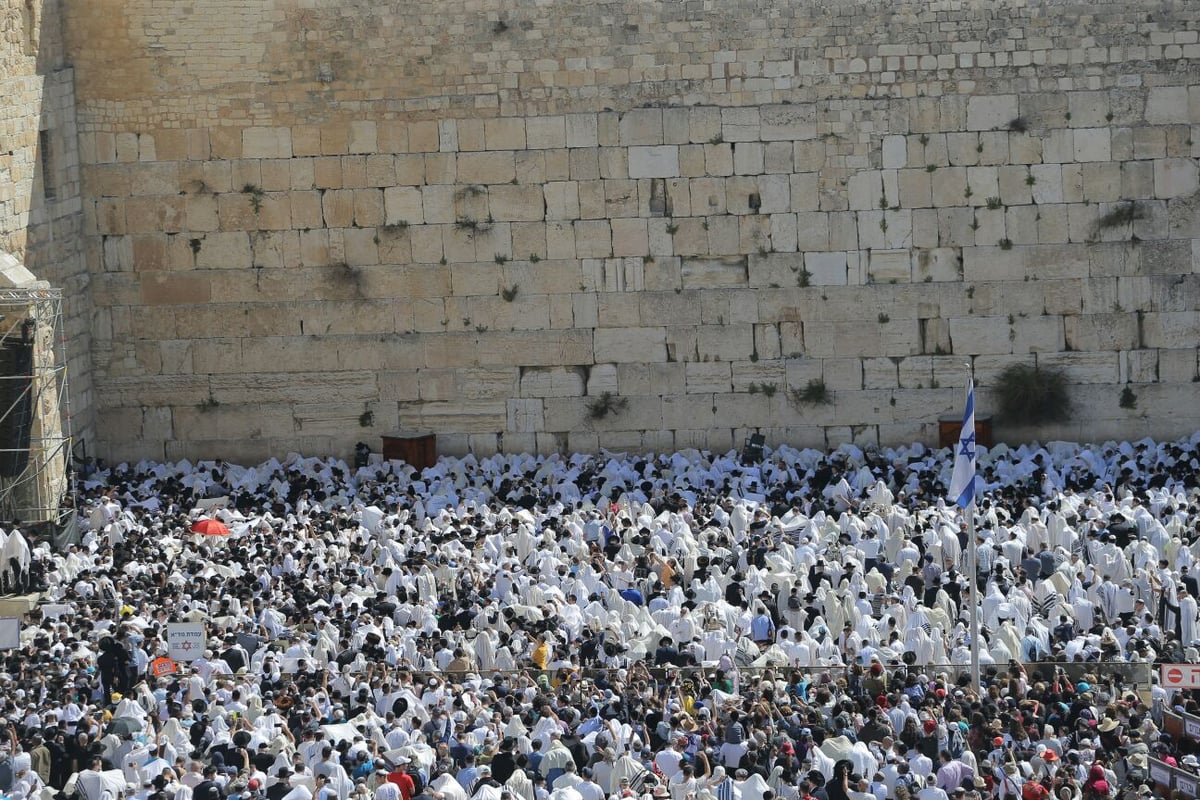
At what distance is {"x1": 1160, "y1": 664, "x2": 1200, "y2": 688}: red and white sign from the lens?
757 inches

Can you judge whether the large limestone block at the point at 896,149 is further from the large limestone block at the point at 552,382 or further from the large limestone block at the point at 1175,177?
the large limestone block at the point at 552,382

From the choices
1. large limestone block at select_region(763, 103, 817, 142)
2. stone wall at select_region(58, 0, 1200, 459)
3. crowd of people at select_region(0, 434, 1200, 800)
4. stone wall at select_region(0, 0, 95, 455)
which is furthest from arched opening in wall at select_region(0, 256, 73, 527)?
large limestone block at select_region(763, 103, 817, 142)

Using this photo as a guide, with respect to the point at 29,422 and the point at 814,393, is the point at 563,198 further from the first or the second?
the point at 29,422

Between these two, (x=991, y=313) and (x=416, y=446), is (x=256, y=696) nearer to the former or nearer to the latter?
(x=416, y=446)

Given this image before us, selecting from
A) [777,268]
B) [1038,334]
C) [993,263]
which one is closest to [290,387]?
[777,268]

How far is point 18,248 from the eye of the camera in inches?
1080

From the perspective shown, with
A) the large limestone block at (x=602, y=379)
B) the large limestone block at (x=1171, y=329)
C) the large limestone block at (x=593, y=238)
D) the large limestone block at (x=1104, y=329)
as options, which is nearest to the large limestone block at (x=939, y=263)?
the large limestone block at (x=1104, y=329)

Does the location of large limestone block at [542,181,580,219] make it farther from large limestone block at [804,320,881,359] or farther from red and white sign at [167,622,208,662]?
red and white sign at [167,622,208,662]

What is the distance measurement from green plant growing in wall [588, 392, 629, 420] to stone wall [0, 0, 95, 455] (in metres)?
6.60

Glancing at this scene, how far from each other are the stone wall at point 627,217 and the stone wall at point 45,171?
349 mm

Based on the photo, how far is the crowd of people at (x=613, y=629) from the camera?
18125 millimetres

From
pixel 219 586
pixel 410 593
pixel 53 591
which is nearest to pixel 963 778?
pixel 410 593

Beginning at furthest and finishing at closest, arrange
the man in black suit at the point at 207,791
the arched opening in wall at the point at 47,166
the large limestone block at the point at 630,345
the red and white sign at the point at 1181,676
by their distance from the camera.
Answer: the large limestone block at the point at 630,345 → the arched opening in wall at the point at 47,166 → the red and white sign at the point at 1181,676 → the man in black suit at the point at 207,791

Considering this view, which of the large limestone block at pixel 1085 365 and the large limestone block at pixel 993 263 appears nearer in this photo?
the large limestone block at pixel 993 263
